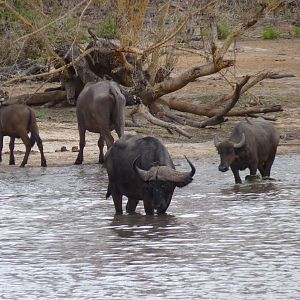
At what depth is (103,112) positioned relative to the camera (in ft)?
57.5

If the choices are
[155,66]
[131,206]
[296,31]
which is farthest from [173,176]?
[296,31]

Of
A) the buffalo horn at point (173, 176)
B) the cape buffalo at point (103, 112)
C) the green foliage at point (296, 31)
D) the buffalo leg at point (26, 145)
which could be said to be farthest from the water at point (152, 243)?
the green foliage at point (296, 31)

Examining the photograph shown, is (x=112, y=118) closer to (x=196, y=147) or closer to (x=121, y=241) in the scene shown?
(x=196, y=147)

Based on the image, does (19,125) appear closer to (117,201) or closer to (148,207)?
(117,201)

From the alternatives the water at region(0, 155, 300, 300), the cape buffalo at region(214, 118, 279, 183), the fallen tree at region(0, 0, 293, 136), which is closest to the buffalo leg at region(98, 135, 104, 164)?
the water at region(0, 155, 300, 300)

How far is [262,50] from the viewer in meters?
29.2

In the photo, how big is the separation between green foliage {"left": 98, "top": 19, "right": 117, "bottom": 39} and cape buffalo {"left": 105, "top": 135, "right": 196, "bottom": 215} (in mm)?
10005

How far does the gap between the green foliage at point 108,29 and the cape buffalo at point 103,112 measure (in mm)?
4244

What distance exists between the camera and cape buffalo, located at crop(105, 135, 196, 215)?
37.8 feet

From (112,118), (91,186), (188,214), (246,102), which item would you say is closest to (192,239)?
(188,214)

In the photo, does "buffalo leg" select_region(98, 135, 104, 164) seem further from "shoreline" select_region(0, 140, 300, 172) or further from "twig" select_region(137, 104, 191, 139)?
"twig" select_region(137, 104, 191, 139)

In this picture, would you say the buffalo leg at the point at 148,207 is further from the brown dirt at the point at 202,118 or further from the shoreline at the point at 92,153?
the brown dirt at the point at 202,118

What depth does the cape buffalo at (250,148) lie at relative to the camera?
1533cm

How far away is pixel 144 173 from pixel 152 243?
98cm
